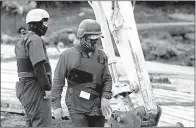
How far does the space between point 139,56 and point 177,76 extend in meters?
6.10

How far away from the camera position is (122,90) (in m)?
6.31

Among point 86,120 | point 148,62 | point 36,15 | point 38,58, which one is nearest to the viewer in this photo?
point 86,120

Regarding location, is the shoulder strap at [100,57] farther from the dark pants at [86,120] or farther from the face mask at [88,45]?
the dark pants at [86,120]

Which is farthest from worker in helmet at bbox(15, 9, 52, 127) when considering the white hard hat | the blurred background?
the blurred background

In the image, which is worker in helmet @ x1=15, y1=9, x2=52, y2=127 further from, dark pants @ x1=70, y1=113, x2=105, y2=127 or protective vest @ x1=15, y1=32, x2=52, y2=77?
dark pants @ x1=70, y1=113, x2=105, y2=127

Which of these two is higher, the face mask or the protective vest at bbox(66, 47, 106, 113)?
the face mask

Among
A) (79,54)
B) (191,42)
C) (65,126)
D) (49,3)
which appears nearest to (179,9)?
(191,42)

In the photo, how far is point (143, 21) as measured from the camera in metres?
19.3

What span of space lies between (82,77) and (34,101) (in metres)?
0.95

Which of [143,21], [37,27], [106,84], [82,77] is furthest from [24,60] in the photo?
[143,21]

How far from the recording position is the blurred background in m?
15.9

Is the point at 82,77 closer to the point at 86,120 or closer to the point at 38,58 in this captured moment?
the point at 86,120

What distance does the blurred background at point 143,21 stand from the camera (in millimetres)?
15875

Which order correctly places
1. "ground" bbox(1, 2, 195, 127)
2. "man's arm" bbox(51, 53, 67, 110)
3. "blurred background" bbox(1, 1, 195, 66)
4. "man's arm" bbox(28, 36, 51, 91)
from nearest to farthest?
"man's arm" bbox(51, 53, 67, 110) → "man's arm" bbox(28, 36, 51, 91) → "ground" bbox(1, 2, 195, 127) → "blurred background" bbox(1, 1, 195, 66)
